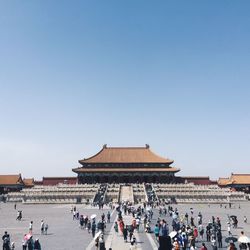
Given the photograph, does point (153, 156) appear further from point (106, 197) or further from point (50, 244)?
point (50, 244)

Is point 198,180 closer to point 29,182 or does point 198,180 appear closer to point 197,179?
point 197,179

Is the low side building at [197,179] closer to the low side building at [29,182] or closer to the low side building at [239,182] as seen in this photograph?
the low side building at [239,182]

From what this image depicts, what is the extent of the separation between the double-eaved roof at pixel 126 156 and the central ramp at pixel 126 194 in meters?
18.3

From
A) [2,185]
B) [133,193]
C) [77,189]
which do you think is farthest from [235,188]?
[2,185]

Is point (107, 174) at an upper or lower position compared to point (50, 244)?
upper

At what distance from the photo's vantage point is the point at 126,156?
262 feet

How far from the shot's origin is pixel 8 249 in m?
17.1

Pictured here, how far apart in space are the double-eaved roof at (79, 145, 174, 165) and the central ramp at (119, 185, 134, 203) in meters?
18.3

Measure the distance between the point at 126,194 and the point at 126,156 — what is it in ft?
84.8

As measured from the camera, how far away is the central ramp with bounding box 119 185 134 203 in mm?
51381

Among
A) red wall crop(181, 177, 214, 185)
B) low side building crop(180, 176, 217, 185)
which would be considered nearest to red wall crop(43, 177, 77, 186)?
low side building crop(180, 176, 217, 185)

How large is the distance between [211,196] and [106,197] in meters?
16.6

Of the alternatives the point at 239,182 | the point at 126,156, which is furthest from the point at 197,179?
the point at 126,156

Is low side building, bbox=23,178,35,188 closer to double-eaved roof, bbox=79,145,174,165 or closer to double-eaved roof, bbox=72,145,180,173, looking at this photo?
double-eaved roof, bbox=72,145,180,173
